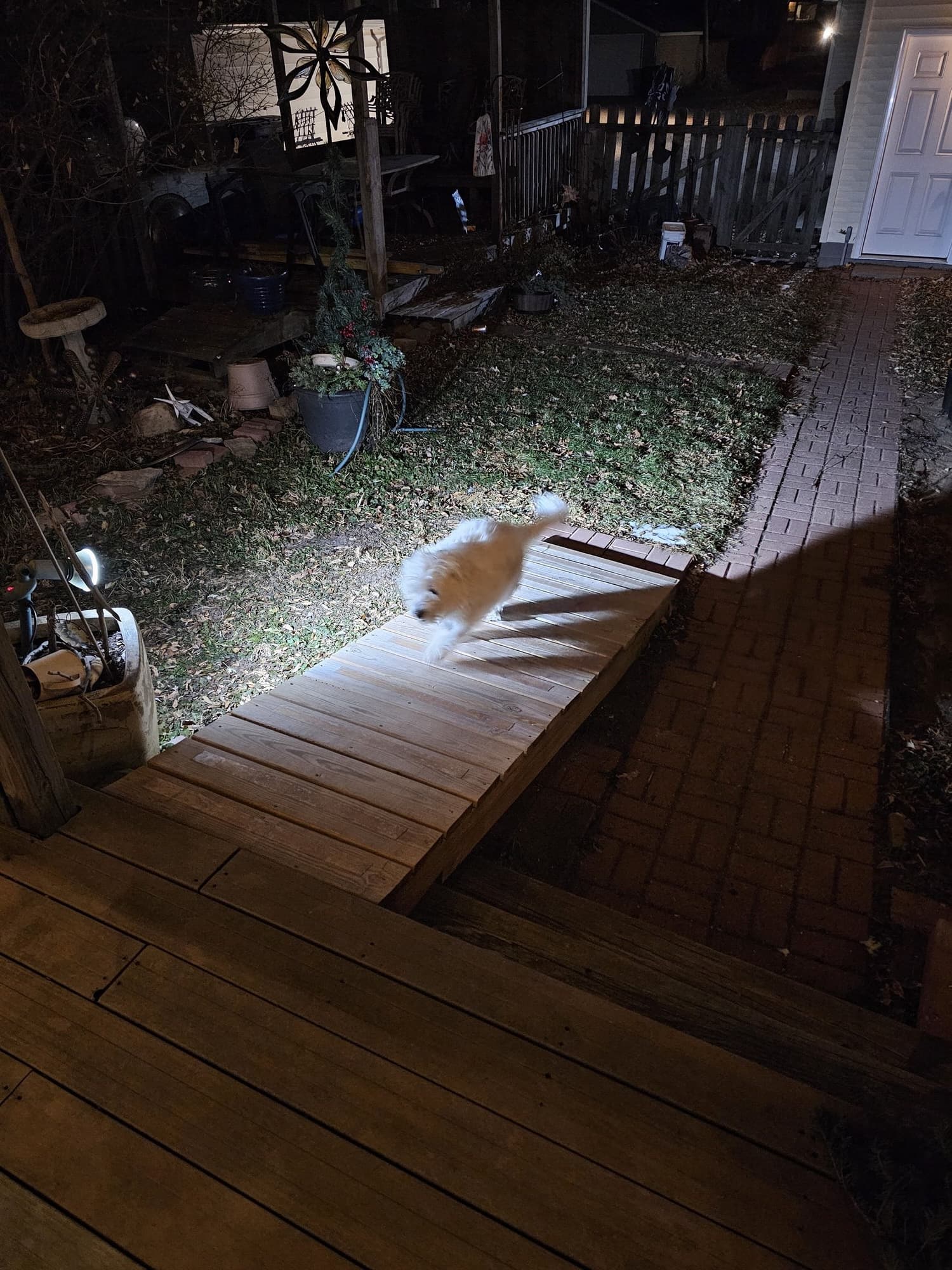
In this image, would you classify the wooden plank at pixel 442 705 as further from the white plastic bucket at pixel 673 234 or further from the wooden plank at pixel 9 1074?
the white plastic bucket at pixel 673 234

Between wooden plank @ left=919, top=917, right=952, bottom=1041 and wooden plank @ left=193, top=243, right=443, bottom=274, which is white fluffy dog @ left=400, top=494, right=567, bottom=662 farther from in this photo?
wooden plank @ left=193, top=243, right=443, bottom=274

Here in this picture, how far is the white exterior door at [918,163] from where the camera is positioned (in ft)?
31.2

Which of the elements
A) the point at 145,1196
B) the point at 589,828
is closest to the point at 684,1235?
the point at 145,1196

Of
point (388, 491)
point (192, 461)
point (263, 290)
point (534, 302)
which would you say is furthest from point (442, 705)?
point (534, 302)

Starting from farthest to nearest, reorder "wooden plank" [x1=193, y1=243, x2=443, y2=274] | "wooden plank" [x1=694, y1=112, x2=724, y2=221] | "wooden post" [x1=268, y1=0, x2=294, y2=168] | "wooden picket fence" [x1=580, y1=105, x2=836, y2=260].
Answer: "wooden plank" [x1=694, y1=112, x2=724, y2=221] → "wooden picket fence" [x1=580, y1=105, x2=836, y2=260] → "wooden post" [x1=268, y1=0, x2=294, y2=168] → "wooden plank" [x1=193, y1=243, x2=443, y2=274]

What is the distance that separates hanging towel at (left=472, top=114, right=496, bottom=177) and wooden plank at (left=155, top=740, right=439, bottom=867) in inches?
336

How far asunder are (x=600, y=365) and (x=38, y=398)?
4.94 metres

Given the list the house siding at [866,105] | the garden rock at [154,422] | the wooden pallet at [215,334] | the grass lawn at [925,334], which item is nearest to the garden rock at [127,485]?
the garden rock at [154,422]

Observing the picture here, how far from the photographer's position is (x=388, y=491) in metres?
5.39

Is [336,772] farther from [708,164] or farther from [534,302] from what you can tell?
[708,164]

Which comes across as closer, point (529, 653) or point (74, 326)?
point (529, 653)

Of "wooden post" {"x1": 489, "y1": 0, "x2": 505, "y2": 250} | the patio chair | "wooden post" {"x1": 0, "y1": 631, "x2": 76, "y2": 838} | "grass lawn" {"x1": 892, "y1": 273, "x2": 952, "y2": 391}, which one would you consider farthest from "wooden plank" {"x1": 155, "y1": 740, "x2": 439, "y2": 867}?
the patio chair

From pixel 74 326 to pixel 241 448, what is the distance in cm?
160

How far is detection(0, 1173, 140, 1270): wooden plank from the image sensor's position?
1385 mm
